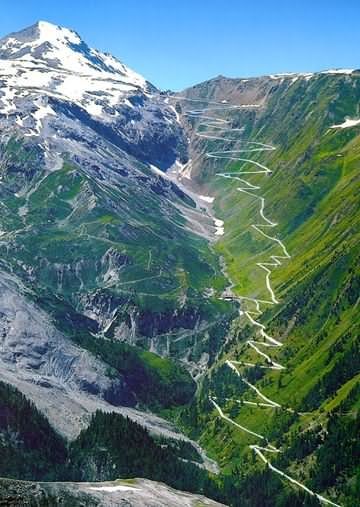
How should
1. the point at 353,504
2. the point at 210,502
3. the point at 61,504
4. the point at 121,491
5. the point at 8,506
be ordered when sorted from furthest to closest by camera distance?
the point at 353,504 < the point at 210,502 < the point at 121,491 < the point at 61,504 < the point at 8,506

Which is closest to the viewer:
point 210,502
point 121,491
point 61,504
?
point 61,504

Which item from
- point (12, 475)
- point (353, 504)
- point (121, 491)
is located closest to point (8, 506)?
point (121, 491)

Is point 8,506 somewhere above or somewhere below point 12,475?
above

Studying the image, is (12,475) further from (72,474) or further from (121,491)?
(121,491)

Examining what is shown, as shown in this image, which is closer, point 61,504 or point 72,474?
point 61,504

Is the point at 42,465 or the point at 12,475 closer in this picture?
the point at 12,475

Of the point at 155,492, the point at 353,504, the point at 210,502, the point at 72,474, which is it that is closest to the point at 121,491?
the point at 155,492

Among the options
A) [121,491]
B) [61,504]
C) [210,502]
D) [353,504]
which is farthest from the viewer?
[353,504]

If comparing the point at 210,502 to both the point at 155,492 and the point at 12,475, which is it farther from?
the point at 12,475

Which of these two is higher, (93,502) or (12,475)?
(93,502)
